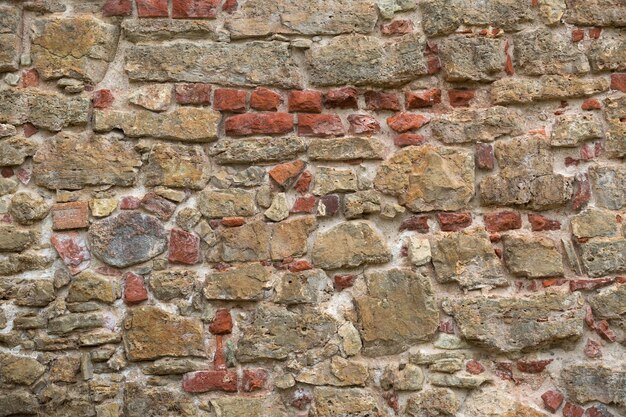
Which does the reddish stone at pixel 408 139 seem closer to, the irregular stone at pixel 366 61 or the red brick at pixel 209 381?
the irregular stone at pixel 366 61

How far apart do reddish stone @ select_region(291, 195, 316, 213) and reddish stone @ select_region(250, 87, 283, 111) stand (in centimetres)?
39

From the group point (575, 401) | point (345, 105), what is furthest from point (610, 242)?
point (345, 105)

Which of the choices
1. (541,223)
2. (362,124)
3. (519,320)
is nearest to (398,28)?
(362,124)

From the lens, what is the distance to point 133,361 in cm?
253

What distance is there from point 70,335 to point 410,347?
131 centimetres

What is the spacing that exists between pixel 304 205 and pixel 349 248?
246mm

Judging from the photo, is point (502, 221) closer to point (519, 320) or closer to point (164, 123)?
point (519, 320)

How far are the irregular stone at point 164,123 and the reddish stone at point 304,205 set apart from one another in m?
0.42

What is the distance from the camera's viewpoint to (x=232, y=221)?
2.61 meters

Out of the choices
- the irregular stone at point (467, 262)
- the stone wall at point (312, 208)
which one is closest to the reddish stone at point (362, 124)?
the stone wall at point (312, 208)

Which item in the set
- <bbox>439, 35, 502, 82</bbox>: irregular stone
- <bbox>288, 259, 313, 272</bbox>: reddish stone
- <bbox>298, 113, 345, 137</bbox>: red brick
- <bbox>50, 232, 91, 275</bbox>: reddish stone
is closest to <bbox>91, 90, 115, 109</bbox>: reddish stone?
<bbox>50, 232, 91, 275</bbox>: reddish stone

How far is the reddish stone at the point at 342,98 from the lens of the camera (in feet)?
8.80

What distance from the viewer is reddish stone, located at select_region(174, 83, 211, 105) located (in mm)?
2680

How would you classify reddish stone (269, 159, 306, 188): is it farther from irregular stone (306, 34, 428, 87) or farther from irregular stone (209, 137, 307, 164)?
irregular stone (306, 34, 428, 87)
